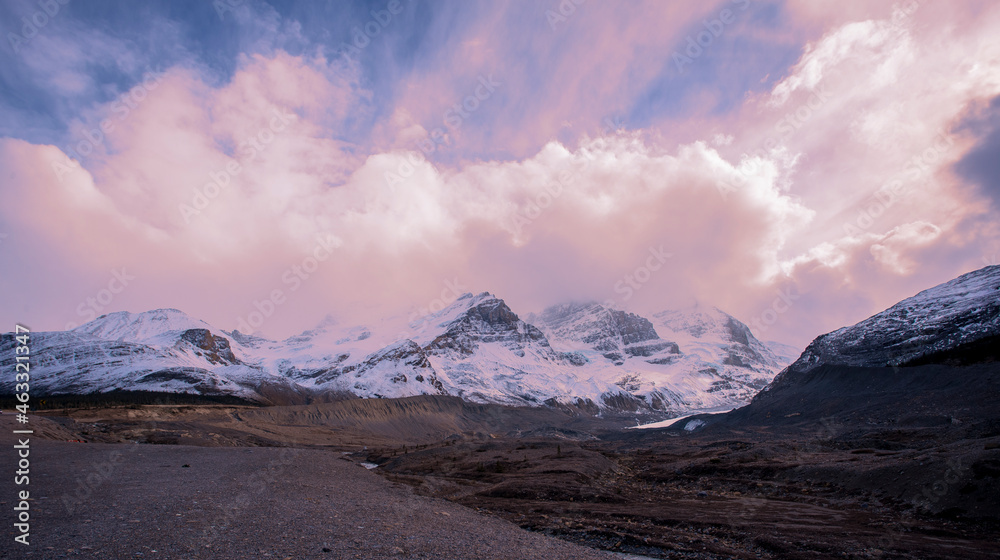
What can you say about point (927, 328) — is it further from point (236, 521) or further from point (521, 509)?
point (236, 521)

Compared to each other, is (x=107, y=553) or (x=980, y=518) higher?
(x=107, y=553)

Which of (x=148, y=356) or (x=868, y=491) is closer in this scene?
(x=868, y=491)

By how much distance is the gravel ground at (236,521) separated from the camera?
11.9 m

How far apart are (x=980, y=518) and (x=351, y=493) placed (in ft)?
96.3

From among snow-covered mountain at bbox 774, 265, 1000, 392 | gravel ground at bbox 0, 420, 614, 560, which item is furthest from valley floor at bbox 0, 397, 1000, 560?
snow-covered mountain at bbox 774, 265, 1000, 392

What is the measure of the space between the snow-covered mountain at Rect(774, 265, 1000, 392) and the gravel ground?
10014 cm

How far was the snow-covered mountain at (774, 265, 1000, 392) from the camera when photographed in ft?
262

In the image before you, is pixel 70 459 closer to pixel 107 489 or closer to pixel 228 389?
pixel 107 489

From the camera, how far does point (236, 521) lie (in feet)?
49.8

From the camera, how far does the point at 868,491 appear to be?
85.7 ft

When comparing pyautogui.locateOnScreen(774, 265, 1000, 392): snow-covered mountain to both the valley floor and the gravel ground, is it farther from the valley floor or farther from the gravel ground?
the gravel ground

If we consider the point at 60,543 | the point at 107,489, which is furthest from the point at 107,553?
the point at 107,489

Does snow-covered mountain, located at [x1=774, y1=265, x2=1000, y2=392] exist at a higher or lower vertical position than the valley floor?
higher

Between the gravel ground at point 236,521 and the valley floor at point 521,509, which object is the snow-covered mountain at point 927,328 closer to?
the valley floor at point 521,509
